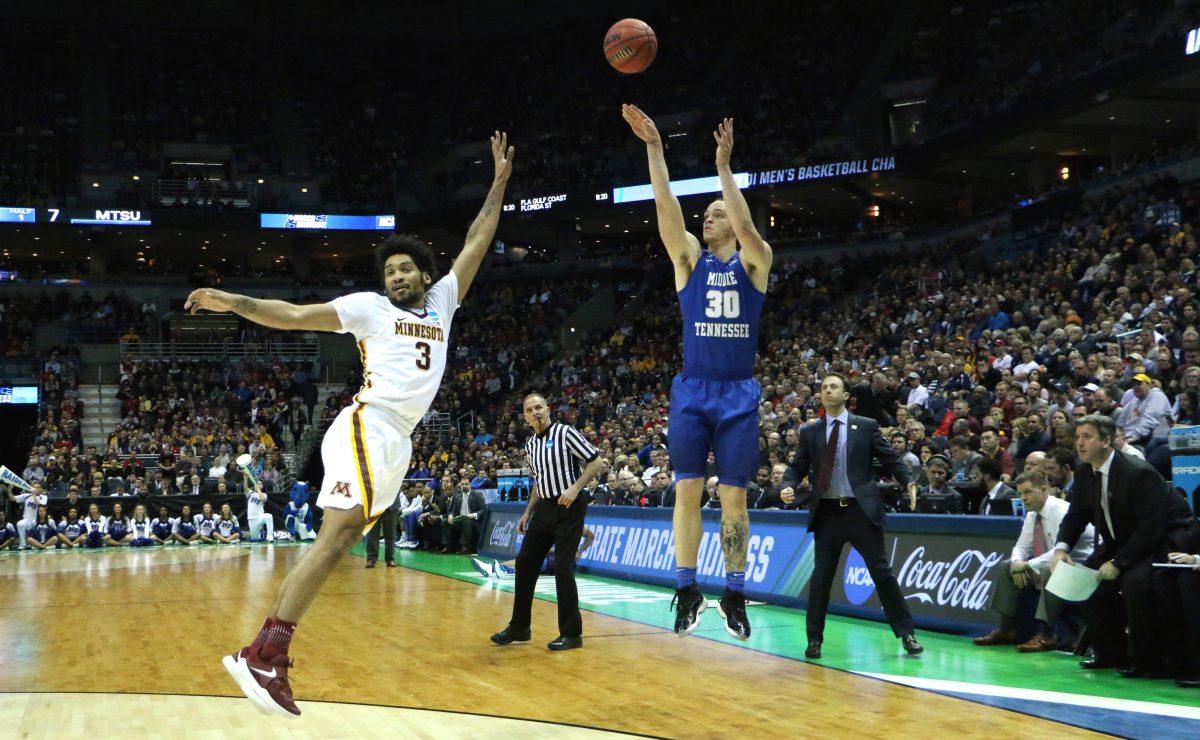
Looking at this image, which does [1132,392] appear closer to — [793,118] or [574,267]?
[793,118]

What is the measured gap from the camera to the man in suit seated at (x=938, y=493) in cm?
1077

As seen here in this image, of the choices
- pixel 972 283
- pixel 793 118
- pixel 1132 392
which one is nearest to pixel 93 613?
pixel 1132 392

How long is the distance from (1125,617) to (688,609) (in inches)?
129

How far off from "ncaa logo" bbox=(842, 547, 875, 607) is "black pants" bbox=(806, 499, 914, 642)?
1983 mm

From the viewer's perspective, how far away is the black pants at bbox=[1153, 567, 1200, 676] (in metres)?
6.76

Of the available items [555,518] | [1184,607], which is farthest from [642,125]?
[1184,607]

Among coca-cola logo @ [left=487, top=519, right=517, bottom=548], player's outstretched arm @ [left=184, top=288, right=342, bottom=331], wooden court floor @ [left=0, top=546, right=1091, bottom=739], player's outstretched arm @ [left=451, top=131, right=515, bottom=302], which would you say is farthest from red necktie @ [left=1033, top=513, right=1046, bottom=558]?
coca-cola logo @ [left=487, top=519, right=517, bottom=548]

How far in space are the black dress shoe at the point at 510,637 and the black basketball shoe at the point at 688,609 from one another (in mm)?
2888

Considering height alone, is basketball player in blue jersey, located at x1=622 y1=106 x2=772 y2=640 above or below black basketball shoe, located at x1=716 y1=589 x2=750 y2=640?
above

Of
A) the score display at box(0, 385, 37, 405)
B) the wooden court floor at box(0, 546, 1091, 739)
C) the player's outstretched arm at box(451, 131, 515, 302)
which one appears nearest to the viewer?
the wooden court floor at box(0, 546, 1091, 739)

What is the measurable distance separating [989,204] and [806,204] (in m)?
6.37

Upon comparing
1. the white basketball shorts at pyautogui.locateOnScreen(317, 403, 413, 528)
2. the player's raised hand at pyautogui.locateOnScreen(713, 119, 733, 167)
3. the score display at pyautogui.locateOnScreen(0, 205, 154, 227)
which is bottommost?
the white basketball shorts at pyautogui.locateOnScreen(317, 403, 413, 528)

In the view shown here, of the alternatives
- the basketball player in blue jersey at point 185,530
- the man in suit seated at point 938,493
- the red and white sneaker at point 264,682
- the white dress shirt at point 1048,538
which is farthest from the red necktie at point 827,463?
the basketball player in blue jersey at point 185,530

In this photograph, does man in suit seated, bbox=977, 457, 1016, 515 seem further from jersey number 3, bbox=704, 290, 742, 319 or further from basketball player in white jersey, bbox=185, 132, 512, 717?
basketball player in white jersey, bbox=185, 132, 512, 717
